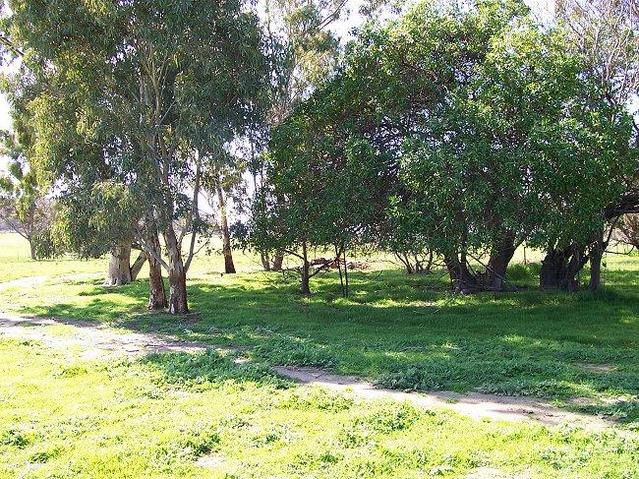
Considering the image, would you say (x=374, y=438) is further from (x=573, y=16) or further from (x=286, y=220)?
(x=573, y=16)

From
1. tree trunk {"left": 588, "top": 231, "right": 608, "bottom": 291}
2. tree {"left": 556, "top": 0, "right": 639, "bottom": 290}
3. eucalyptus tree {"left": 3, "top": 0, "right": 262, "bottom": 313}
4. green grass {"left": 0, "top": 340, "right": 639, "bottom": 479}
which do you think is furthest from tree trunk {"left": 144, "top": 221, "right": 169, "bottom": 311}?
tree trunk {"left": 588, "top": 231, "right": 608, "bottom": 291}

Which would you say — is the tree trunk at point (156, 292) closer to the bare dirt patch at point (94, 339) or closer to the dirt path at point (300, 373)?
the bare dirt patch at point (94, 339)

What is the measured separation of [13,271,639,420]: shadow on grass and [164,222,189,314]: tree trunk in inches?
21.3

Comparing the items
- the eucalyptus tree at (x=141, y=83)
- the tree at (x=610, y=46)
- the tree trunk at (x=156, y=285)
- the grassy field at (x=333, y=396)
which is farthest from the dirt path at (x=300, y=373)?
the tree at (x=610, y=46)

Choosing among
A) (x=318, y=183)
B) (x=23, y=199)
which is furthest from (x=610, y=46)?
(x=23, y=199)

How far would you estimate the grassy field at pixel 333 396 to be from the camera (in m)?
6.70

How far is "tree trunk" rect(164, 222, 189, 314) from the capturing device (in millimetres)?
19531

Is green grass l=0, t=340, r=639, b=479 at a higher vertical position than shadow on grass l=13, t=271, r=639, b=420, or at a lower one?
lower

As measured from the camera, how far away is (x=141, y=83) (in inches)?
738

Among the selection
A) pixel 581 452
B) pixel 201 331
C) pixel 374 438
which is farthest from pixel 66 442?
pixel 201 331

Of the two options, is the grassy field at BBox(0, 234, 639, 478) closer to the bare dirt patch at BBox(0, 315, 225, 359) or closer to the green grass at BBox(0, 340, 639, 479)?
the green grass at BBox(0, 340, 639, 479)

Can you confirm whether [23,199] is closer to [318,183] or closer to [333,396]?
[318,183]

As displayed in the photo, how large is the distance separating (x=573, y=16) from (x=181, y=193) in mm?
13699

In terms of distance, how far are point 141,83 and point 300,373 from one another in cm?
1166
